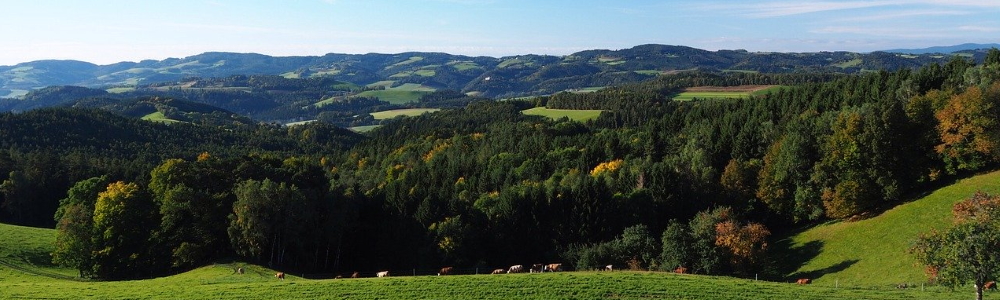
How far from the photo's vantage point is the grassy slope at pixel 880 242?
50219 mm

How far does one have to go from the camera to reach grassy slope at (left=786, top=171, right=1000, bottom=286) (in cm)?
5022

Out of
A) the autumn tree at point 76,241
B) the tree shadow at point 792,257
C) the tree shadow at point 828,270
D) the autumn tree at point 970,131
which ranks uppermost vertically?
the autumn tree at point 970,131

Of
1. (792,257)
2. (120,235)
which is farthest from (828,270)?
(120,235)

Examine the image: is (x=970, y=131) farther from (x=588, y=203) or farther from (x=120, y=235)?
(x=120, y=235)

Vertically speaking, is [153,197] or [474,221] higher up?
[153,197]

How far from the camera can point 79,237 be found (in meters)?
62.5

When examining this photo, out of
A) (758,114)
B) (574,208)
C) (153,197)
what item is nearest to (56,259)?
(153,197)

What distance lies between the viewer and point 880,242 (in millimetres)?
57062

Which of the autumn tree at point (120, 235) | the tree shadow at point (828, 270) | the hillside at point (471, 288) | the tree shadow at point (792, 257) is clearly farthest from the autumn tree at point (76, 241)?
the tree shadow at point (828, 270)

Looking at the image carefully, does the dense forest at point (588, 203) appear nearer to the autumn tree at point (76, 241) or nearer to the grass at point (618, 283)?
the autumn tree at point (76, 241)

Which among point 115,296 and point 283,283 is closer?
point 115,296

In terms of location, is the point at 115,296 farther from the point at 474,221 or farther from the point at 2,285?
the point at 474,221

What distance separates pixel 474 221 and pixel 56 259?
44.2m

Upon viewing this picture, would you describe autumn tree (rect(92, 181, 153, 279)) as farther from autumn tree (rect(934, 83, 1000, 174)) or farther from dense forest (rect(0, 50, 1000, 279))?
autumn tree (rect(934, 83, 1000, 174))
